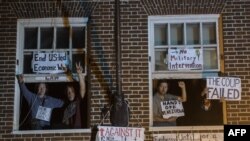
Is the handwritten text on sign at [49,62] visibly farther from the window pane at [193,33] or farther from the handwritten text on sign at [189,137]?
the window pane at [193,33]

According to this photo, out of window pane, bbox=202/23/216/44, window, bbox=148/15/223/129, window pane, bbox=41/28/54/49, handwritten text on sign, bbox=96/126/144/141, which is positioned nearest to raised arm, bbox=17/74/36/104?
window pane, bbox=41/28/54/49

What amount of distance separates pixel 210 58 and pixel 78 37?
2499 mm

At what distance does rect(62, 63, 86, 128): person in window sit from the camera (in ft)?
26.9

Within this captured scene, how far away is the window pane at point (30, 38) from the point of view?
8445 millimetres

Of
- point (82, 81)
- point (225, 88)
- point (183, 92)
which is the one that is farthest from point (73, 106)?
point (225, 88)

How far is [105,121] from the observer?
8.03 metres

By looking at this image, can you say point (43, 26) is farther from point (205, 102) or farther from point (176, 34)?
point (205, 102)

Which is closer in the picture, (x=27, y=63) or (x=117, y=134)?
(x=117, y=134)

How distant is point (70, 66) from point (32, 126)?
51.0 inches

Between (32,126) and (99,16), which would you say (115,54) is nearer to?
(99,16)

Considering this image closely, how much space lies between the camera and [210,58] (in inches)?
328

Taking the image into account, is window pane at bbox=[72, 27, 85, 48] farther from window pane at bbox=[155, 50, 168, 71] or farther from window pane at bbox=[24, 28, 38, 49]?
window pane at bbox=[155, 50, 168, 71]

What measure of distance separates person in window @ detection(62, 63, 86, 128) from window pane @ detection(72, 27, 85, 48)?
0.47 metres

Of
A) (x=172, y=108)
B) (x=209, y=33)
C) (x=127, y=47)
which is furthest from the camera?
(x=209, y=33)
